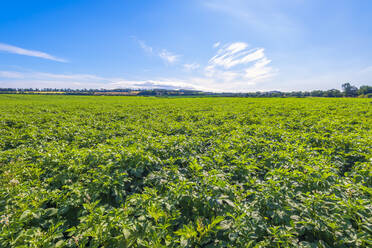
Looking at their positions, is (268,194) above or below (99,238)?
above

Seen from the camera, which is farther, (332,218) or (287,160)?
(287,160)

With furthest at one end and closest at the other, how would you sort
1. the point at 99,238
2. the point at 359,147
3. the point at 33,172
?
the point at 359,147 → the point at 33,172 → the point at 99,238

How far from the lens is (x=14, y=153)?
5617 millimetres

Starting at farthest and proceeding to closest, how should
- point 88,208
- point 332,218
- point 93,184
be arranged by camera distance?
point 93,184
point 88,208
point 332,218

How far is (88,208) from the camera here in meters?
2.70

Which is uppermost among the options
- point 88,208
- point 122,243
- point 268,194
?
point 268,194

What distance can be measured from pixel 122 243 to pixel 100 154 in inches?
119

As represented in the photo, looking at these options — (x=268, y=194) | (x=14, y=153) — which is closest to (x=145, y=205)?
(x=268, y=194)

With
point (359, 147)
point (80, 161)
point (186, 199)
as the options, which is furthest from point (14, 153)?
point (359, 147)

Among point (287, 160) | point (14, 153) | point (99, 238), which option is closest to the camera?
point (99, 238)

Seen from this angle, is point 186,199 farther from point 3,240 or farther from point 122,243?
point 3,240

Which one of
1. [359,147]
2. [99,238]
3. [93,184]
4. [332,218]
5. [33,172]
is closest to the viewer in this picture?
[99,238]

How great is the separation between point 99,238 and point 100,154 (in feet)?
9.34

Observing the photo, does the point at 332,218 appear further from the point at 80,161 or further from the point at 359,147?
the point at 80,161
